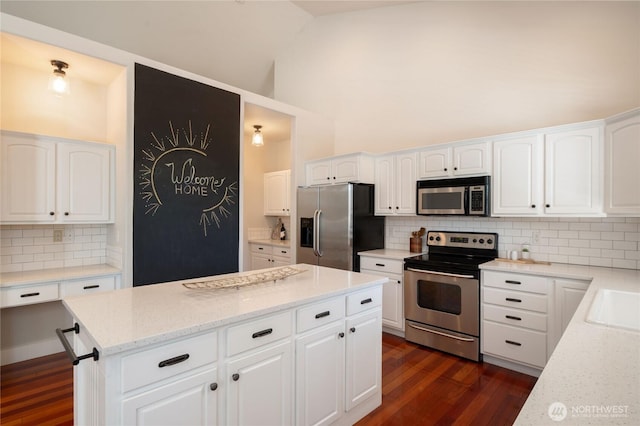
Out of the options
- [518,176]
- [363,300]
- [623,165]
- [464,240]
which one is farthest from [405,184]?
[363,300]

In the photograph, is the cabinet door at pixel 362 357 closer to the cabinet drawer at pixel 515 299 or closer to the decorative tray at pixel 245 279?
the decorative tray at pixel 245 279

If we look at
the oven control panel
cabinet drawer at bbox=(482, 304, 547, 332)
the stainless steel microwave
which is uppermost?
the stainless steel microwave

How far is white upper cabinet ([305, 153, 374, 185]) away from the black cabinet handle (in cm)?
307

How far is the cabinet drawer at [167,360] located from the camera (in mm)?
1200

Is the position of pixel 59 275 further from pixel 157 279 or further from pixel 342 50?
pixel 342 50

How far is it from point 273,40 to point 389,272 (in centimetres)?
371

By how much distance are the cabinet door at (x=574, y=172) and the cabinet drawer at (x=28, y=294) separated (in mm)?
4320

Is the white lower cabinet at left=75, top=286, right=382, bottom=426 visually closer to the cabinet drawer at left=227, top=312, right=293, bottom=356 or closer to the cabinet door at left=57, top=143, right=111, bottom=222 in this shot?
the cabinet drawer at left=227, top=312, right=293, bottom=356

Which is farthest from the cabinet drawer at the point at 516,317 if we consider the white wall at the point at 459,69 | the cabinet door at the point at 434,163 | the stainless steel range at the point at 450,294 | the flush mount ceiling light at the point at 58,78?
the flush mount ceiling light at the point at 58,78

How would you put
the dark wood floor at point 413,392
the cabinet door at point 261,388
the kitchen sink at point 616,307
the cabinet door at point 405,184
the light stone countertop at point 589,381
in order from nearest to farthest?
the light stone countertop at point 589,381 → the cabinet door at point 261,388 → the kitchen sink at point 616,307 → the dark wood floor at point 413,392 → the cabinet door at point 405,184

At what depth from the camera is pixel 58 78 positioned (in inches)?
108

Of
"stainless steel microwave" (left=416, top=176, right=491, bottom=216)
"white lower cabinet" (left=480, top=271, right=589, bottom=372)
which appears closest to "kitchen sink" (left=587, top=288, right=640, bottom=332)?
"white lower cabinet" (left=480, top=271, right=589, bottom=372)

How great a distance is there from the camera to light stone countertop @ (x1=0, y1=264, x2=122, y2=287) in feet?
8.49

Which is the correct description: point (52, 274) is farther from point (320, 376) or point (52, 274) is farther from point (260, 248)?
point (260, 248)
